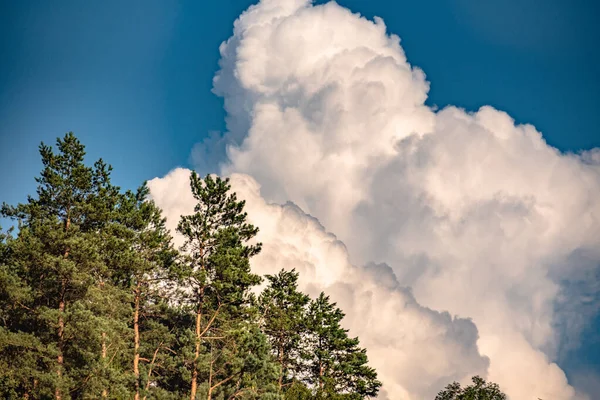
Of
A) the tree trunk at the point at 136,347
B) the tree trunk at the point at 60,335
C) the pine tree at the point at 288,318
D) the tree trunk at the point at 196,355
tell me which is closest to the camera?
the tree trunk at the point at 60,335

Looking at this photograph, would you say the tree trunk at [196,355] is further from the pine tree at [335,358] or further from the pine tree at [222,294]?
the pine tree at [335,358]

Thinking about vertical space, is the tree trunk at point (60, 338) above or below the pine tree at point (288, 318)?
below

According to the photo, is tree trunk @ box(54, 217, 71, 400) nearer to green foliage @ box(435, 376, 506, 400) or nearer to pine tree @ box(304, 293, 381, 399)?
pine tree @ box(304, 293, 381, 399)

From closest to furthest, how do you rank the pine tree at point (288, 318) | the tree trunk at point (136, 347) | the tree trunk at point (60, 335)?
the tree trunk at point (60, 335), the tree trunk at point (136, 347), the pine tree at point (288, 318)

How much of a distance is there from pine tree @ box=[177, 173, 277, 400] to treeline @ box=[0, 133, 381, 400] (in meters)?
0.09

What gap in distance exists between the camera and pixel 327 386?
199ft

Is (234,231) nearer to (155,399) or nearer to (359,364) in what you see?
(155,399)

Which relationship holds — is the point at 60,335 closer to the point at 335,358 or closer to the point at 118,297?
the point at 118,297

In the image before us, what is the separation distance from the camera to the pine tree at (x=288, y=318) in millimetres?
59644

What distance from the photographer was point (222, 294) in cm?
4038

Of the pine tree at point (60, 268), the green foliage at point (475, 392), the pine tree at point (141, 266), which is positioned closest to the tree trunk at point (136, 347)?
the pine tree at point (141, 266)

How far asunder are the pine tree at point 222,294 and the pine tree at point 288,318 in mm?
16656

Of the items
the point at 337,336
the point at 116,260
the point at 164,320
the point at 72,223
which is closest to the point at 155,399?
the point at 164,320

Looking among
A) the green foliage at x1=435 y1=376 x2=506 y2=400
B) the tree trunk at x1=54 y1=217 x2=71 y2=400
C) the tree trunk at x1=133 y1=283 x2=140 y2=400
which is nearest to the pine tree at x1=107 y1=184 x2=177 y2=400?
the tree trunk at x1=133 y1=283 x2=140 y2=400
